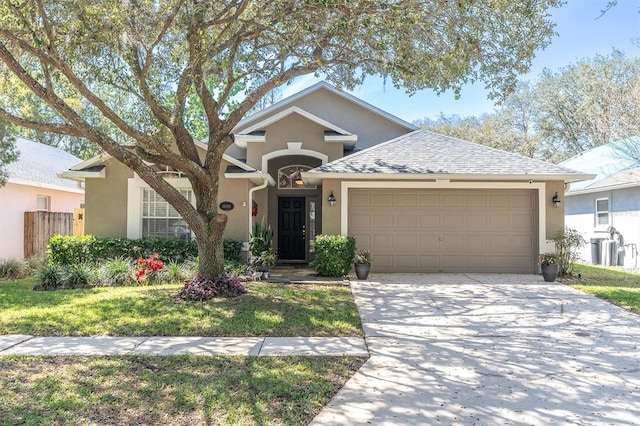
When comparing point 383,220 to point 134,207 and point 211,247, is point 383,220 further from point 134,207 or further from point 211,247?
point 134,207

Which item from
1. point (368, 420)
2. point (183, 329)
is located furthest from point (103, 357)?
point (368, 420)

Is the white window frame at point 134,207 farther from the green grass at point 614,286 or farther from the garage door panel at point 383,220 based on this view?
the green grass at point 614,286

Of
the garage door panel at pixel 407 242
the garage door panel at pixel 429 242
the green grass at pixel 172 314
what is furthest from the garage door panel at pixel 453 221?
the green grass at pixel 172 314

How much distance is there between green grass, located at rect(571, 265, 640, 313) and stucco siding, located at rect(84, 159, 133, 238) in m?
12.0

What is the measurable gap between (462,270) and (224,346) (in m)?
8.45

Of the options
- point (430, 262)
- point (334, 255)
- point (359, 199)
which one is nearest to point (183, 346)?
point (334, 255)

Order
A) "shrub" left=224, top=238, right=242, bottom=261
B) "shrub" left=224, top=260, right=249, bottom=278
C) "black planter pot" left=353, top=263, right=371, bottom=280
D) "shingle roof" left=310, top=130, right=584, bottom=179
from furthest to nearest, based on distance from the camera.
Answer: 1. "shrub" left=224, top=238, right=242, bottom=261
2. "shingle roof" left=310, top=130, right=584, bottom=179
3. "black planter pot" left=353, top=263, right=371, bottom=280
4. "shrub" left=224, top=260, right=249, bottom=278

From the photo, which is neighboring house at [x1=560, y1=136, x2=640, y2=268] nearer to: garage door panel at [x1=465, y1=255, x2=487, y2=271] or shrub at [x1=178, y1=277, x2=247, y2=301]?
garage door panel at [x1=465, y1=255, x2=487, y2=271]

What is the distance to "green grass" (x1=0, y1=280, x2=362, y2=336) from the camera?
249 inches

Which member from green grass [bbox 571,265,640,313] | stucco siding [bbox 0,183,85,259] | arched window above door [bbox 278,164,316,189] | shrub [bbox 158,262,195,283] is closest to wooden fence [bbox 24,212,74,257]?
stucco siding [bbox 0,183,85,259]

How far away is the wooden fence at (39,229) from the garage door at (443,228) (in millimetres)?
10886

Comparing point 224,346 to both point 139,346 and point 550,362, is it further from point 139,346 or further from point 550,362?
point 550,362

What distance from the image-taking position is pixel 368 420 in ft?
12.1

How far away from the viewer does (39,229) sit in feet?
48.8
